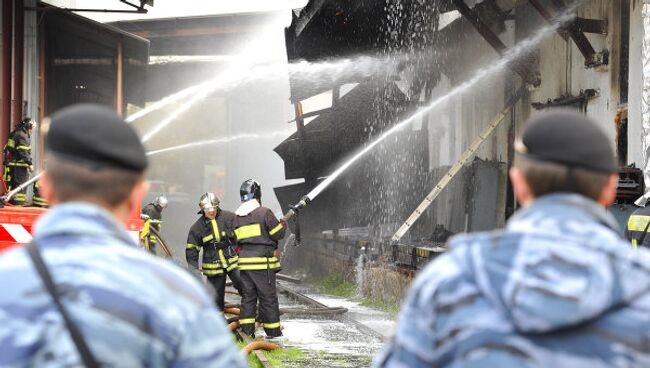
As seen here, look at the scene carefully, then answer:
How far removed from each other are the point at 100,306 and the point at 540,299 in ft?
2.65

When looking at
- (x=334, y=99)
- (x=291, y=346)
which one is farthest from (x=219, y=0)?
(x=291, y=346)

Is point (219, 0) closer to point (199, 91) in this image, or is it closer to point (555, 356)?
point (199, 91)

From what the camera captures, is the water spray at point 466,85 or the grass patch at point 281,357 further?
the water spray at point 466,85

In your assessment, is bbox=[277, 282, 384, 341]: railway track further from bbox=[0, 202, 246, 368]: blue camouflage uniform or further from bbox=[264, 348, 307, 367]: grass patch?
bbox=[0, 202, 246, 368]: blue camouflage uniform

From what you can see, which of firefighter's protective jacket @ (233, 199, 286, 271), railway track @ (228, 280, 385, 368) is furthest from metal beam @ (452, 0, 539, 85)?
firefighter's protective jacket @ (233, 199, 286, 271)

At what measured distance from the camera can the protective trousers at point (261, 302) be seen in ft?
30.2

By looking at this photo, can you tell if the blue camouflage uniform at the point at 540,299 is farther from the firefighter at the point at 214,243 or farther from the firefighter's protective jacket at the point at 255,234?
the firefighter at the point at 214,243

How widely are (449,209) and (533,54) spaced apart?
11.6ft

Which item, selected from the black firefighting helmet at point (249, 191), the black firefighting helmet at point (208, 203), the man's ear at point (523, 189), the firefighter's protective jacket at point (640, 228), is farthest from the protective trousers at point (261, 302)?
the man's ear at point (523, 189)

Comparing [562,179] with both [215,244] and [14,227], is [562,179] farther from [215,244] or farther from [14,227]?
[215,244]

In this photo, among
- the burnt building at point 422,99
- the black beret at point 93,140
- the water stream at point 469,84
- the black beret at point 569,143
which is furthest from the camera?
the burnt building at point 422,99

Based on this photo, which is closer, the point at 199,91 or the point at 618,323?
the point at 618,323

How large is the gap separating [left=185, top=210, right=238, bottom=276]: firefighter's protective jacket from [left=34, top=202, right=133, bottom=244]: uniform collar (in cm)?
820

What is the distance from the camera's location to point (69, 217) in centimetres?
173
